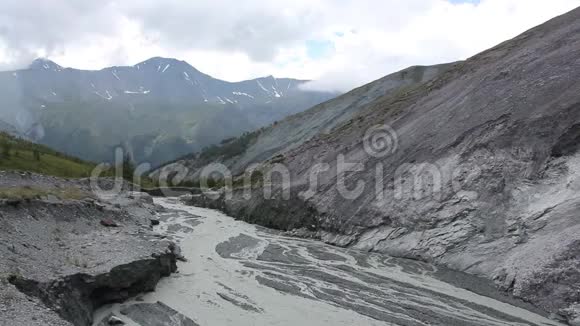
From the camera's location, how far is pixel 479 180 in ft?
114

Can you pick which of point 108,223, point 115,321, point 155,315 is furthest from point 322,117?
point 115,321

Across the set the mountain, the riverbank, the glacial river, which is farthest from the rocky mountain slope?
the riverbank

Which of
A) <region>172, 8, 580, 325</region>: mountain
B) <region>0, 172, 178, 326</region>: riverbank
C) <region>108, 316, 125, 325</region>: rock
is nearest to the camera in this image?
<region>0, 172, 178, 326</region>: riverbank

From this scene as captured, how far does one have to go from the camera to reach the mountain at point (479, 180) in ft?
87.8

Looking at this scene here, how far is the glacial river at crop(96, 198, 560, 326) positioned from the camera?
72.5 feet

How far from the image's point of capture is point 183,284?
26.7 metres

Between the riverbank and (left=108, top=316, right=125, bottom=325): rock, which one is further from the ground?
the riverbank

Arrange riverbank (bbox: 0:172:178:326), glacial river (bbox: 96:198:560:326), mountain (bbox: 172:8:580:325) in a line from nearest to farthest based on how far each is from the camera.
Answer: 1. riverbank (bbox: 0:172:178:326)
2. glacial river (bbox: 96:198:560:326)
3. mountain (bbox: 172:8:580:325)

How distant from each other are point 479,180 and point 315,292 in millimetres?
16524

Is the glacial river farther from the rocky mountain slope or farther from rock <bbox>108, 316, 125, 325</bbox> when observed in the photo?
the rocky mountain slope

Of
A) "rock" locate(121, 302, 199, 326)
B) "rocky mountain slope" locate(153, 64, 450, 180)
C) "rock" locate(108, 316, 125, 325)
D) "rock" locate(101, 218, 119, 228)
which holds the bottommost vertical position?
"rock" locate(121, 302, 199, 326)

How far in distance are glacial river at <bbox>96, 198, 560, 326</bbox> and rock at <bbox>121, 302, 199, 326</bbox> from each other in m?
0.14

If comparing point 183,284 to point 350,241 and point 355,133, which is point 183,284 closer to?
point 350,241

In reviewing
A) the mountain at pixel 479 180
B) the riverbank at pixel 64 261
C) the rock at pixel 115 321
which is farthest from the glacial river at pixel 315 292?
the mountain at pixel 479 180
